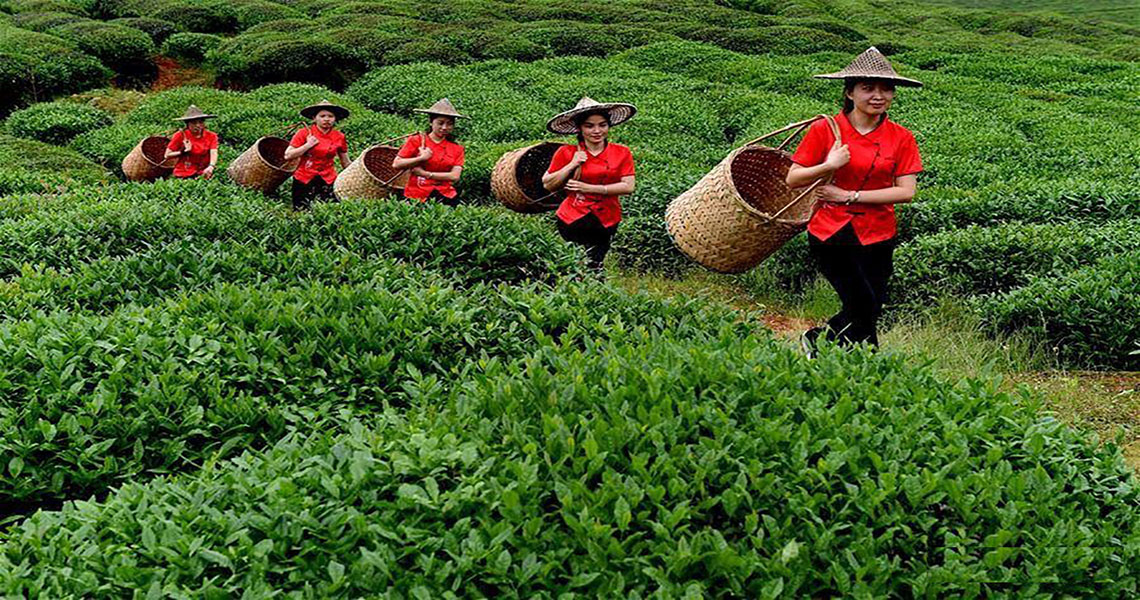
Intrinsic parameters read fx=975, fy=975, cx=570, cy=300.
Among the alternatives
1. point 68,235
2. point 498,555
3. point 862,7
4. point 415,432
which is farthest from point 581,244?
point 862,7

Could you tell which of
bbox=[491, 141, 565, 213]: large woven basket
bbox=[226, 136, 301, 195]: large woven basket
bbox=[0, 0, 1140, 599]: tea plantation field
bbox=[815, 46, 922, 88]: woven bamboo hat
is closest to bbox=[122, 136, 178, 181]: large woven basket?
bbox=[226, 136, 301, 195]: large woven basket

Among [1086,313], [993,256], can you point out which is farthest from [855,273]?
[993,256]

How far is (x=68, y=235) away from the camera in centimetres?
695

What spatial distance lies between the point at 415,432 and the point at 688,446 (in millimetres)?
914

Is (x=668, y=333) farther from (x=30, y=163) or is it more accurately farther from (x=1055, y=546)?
(x=30, y=163)

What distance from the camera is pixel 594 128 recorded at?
7.23 m

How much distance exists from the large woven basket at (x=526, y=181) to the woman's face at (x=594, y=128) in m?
1.39

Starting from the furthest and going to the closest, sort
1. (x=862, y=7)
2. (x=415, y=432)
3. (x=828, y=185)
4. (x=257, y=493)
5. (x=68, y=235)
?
(x=862, y=7)
(x=68, y=235)
(x=828, y=185)
(x=415, y=432)
(x=257, y=493)

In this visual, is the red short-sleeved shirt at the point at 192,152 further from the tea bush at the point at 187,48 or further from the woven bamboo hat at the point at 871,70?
the tea bush at the point at 187,48

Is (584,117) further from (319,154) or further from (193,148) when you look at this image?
(193,148)

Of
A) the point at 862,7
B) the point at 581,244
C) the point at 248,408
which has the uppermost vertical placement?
the point at 248,408

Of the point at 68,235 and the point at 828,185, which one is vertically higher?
the point at 828,185

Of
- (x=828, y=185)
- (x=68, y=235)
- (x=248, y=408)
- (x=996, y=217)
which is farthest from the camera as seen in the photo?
(x=996, y=217)

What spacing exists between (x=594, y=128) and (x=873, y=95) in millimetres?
2396
